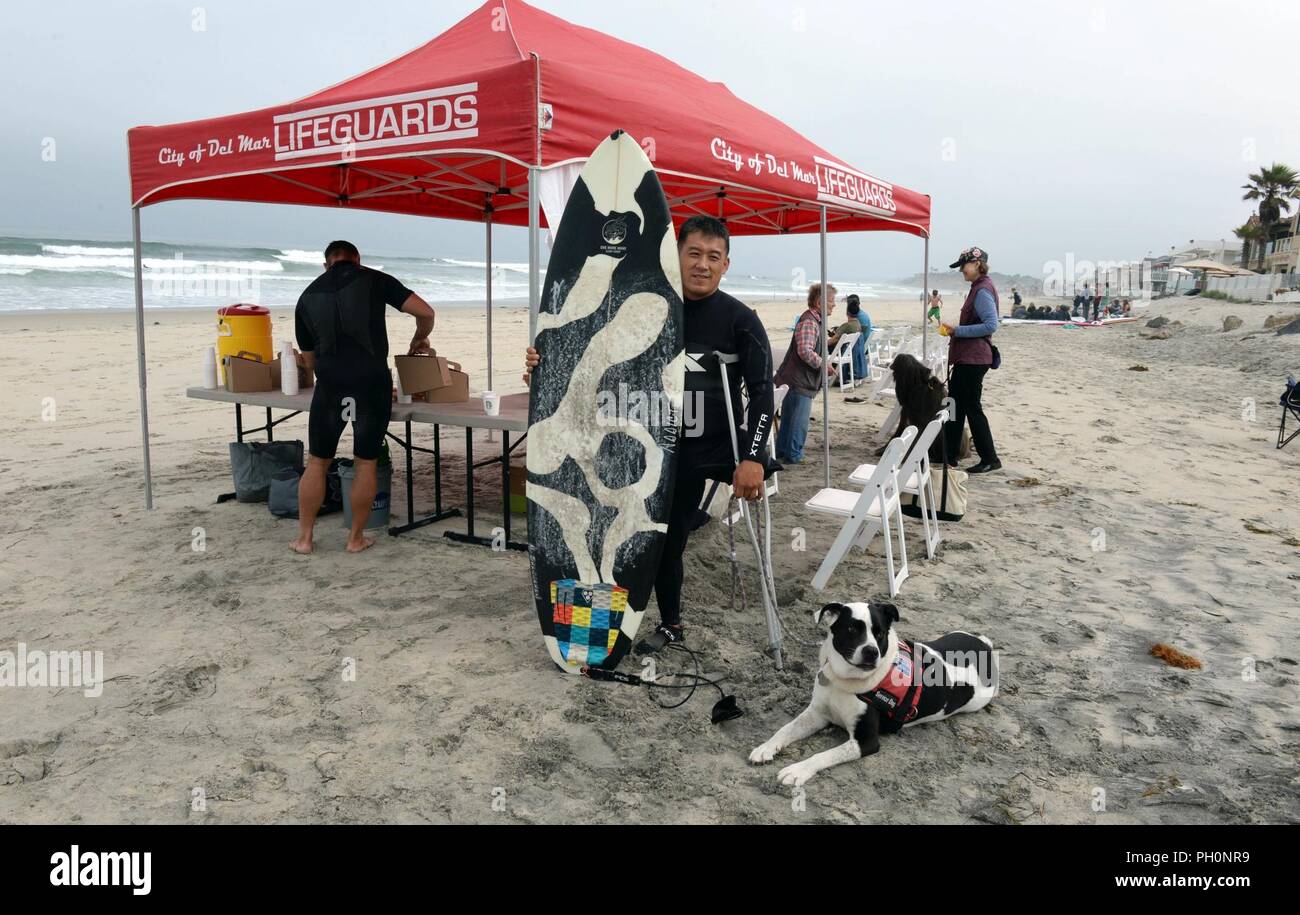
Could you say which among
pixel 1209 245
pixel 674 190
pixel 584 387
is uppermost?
pixel 1209 245

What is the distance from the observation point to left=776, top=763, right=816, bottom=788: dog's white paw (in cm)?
232

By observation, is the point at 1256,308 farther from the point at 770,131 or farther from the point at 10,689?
the point at 10,689

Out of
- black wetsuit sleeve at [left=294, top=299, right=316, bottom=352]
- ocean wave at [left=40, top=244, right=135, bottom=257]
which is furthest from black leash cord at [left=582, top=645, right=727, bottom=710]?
ocean wave at [left=40, top=244, right=135, bottom=257]

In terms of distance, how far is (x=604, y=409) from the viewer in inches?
131

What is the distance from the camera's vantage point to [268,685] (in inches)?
114

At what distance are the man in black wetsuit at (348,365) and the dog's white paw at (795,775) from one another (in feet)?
9.02

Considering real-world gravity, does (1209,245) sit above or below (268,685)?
above

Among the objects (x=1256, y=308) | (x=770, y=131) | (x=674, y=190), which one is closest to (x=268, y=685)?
(x=770, y=131)

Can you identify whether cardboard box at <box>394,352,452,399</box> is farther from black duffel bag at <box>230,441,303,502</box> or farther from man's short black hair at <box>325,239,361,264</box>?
black duffel bag at <box>230,441,303,502</box>

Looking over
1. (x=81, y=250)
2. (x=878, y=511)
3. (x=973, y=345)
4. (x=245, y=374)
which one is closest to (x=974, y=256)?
(x=973, y=345)

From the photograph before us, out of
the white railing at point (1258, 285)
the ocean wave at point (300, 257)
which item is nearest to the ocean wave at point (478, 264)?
the ocean wave at point (300, 257)

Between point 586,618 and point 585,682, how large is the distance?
0.86 feet

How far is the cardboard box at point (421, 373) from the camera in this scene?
4.57 metres
